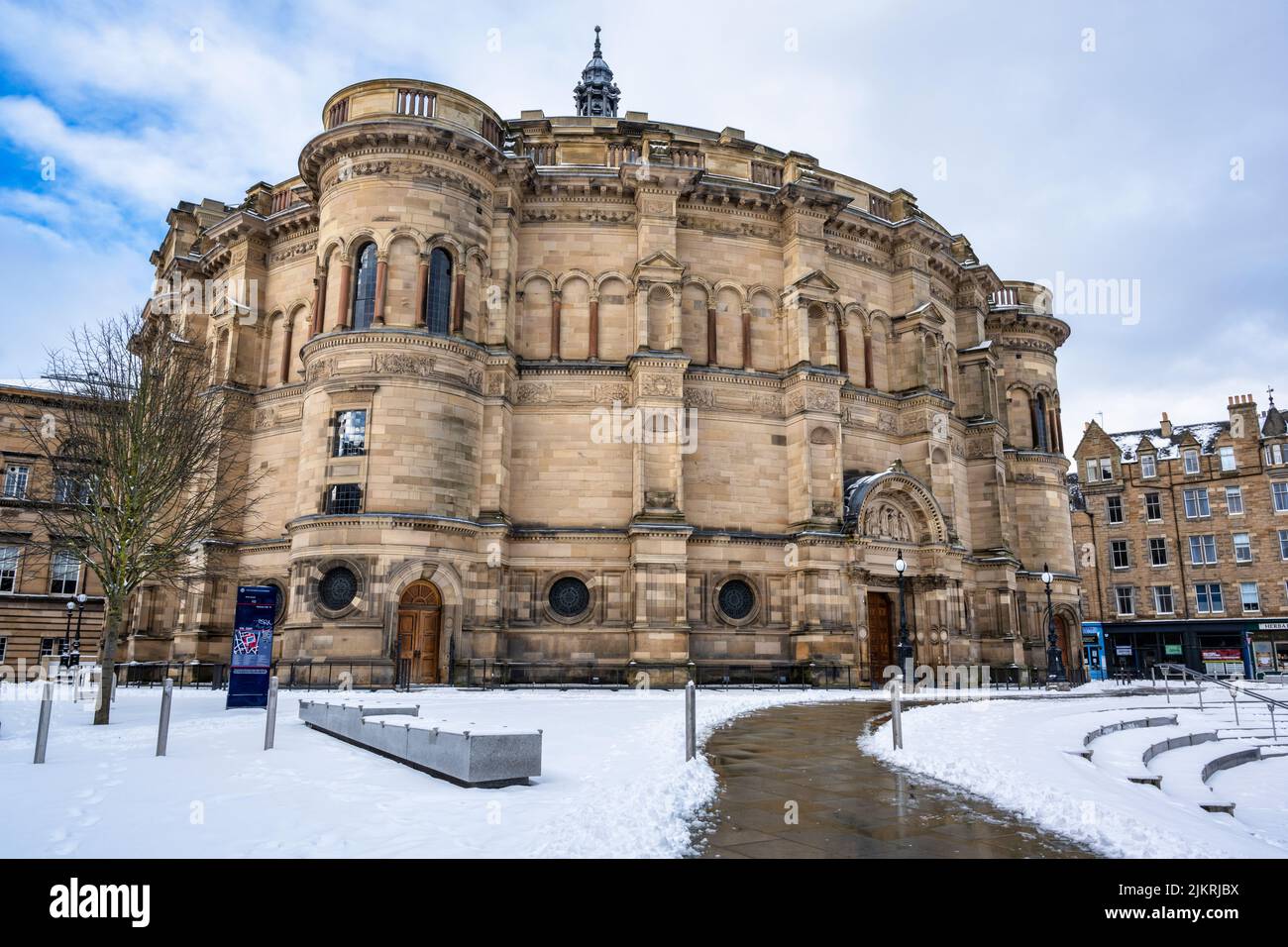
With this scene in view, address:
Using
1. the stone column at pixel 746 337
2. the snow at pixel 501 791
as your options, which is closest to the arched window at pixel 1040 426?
the stone column at pixel 746 337

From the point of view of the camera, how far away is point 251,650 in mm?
19000

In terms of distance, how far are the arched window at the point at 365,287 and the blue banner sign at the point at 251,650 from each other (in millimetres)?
13049

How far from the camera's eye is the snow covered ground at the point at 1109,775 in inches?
284

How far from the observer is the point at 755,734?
14516 millimetres

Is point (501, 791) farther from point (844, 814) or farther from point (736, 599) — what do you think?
point (736, 599)

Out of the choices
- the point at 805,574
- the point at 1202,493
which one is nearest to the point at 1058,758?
the point at 805,574

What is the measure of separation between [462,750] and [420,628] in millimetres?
19353

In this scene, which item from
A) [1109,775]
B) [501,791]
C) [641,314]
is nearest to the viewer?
[501,791]

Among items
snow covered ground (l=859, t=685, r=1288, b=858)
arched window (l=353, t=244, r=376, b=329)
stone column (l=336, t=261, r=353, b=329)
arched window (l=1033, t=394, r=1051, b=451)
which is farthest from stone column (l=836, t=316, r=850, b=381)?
stone column (l=336, t=261, r=353, b=329)

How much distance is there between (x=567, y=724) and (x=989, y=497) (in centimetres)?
3099

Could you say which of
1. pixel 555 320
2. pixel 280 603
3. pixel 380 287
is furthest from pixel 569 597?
pixel 380 287

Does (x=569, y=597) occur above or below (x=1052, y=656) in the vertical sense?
above

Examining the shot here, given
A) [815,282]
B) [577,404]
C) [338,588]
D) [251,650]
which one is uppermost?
[815,282]
